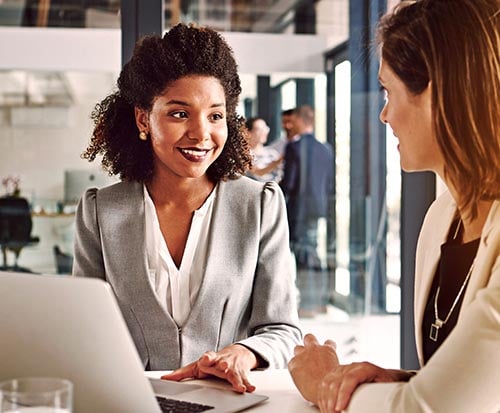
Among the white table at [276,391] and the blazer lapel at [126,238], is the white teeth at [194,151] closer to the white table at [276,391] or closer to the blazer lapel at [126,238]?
the blazer lapel at [126,238]

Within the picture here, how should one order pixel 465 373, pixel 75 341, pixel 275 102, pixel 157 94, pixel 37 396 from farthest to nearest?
1. pixel 275 102
2. pixel 157 94
3. pixel 465 373
4. pixel 75 341
5. pixel 37 396

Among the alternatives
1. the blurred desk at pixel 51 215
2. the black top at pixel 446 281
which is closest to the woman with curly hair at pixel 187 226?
the black top at pixel 446 281

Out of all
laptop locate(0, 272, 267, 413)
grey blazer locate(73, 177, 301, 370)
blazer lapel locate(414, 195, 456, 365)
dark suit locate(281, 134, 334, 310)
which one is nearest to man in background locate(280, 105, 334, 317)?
dark suit locate(281, 134, 334, 310)

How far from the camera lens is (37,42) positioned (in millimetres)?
4172

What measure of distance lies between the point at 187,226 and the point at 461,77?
1007 mm

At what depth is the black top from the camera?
1.75 m

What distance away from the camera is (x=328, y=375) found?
1651 mm

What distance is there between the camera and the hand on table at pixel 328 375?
5.22ft

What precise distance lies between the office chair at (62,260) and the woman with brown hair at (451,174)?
2781 mm

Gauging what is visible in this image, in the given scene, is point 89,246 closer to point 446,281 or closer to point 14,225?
point 446,281

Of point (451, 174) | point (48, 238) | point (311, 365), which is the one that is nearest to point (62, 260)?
point (48, 238)

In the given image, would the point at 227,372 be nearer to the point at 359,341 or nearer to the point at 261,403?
the point at 261,403

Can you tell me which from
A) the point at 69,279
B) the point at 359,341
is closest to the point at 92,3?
the point at 359,341

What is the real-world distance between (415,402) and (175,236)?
1082mm
